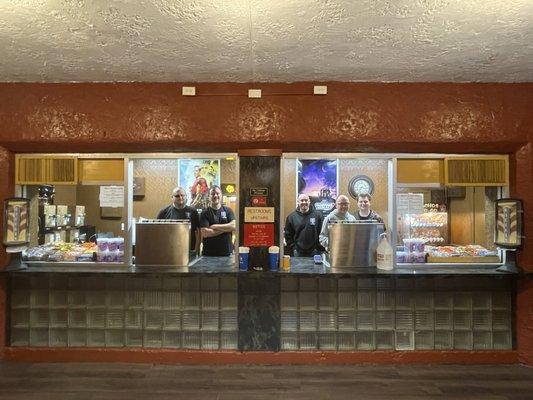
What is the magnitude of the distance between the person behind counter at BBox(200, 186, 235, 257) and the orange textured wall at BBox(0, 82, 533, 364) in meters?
1.45

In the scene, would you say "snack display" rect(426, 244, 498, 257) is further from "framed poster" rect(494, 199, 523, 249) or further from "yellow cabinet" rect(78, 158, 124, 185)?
"yellow cabinet" rect(78, 158, 124, 185)

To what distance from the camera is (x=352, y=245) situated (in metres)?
4.38

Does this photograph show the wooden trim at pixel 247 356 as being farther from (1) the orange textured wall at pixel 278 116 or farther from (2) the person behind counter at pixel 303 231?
(2) the person behind counter at pixel 303 231

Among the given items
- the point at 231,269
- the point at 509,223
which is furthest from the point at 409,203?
the point at 231,269

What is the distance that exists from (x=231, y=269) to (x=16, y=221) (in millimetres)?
2306

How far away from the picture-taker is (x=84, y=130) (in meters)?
4.18

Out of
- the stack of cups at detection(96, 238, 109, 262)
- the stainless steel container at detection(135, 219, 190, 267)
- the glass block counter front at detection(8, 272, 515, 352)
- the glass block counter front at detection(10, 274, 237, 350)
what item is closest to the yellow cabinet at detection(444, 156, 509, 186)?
the glass block counter front at detection(8, 272, 515, 352)

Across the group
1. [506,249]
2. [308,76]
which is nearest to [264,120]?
[308,76]

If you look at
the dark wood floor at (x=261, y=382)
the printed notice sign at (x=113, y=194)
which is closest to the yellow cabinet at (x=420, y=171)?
the dark wood floor at (x=261, y=382)

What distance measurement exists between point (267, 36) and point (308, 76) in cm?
101

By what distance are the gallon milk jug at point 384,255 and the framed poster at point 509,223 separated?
1.11 metres

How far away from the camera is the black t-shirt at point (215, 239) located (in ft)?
17.9

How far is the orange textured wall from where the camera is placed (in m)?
4.14

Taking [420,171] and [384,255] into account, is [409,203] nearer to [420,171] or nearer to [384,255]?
[420,171]
